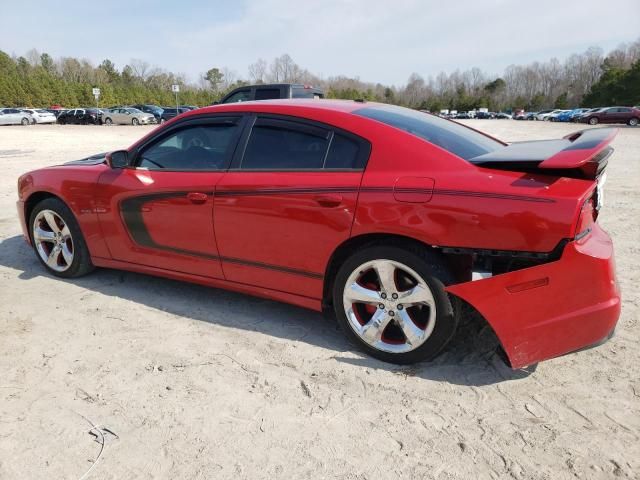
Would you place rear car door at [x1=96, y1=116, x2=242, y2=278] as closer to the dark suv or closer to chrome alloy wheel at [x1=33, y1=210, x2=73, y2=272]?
chrome alloy wheel at [x1=33, y1=210, x2=73, y2=272]

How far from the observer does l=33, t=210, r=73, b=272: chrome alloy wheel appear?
433cm

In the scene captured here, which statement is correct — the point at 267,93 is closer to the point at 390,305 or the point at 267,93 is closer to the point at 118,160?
the point at 118,160

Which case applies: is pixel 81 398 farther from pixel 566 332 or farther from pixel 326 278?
pixel 566 332

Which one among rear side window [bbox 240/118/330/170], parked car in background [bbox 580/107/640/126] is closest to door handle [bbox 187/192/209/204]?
rear side window [bbox 240/118/330/170]

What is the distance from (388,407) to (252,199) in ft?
5.07

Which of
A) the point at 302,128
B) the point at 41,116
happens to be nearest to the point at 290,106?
the point at 302,128

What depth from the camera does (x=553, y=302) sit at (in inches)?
99.5

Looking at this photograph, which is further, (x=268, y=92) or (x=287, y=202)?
(x=268, y=92)

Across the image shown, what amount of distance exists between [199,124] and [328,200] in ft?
4.35

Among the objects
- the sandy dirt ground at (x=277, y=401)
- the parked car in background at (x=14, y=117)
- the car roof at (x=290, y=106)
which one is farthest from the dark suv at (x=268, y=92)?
the parked car in background at (x=14, y=117)

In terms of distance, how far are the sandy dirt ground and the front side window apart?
1.10 metres

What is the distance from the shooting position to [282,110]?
3354 mm

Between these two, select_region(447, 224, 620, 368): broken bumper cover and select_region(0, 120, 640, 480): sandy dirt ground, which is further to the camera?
select_region(447, 224, 620, 368): broken bumper cover

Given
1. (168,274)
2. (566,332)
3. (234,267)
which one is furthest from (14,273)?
(566,332)
